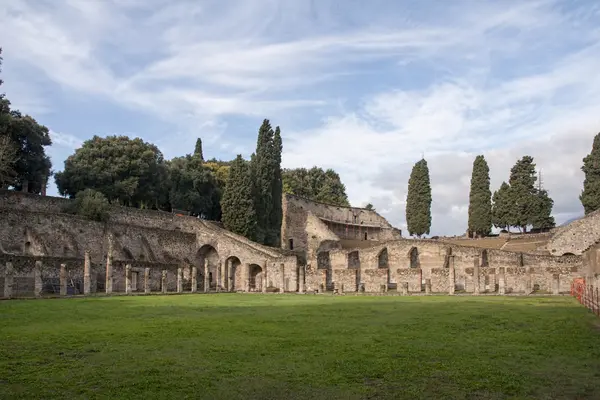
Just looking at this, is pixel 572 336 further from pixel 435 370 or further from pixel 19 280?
pixel 19 280

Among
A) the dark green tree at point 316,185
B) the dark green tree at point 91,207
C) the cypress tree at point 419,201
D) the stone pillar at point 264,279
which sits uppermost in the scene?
the dark green tree at point 316,185

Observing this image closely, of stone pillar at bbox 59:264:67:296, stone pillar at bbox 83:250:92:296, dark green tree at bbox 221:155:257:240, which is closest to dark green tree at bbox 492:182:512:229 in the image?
dark green tree at bbox 221:155:257:240

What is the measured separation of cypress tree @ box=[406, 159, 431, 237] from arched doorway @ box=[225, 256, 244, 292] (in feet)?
71.8

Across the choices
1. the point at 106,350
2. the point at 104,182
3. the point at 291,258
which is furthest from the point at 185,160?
the point at 106,350

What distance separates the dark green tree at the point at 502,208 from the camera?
184 ft

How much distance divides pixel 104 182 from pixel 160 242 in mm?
7524

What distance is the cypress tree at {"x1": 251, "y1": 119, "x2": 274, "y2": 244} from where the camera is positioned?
48.4 meters

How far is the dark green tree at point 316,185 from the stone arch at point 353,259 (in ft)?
Result: 94.2

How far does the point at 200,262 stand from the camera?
4647cm

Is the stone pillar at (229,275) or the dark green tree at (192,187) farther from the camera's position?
the dark green tree at (192,187)

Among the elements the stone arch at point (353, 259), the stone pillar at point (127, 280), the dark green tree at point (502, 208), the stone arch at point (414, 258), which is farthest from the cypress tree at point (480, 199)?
the stone pillar at point (127, 280)

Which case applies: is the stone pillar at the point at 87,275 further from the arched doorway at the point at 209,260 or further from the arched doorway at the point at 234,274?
the arched doorway at the point at 209,260

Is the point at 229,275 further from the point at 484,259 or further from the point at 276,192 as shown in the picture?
the point at 484,259

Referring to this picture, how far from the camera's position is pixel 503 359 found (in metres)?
8.36
